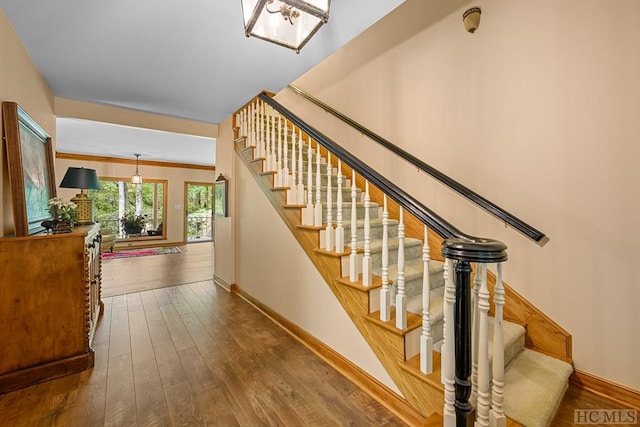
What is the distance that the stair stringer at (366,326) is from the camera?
1396 millimetres

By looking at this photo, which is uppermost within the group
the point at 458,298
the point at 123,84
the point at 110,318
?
the point at 123,84

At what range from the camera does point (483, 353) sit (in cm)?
102

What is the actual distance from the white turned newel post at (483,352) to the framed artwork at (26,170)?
2.82m

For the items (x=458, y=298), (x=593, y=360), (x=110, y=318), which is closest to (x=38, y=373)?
(x=110, y=318)

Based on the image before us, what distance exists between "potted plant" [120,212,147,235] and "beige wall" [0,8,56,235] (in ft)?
18.3

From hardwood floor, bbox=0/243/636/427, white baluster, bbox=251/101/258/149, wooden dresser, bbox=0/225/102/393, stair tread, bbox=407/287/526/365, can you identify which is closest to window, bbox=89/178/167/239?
hardwood floor, bbox=0/243/636/427

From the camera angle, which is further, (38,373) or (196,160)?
(196,160)

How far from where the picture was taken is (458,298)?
0.98 meters

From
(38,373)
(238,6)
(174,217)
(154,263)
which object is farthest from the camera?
(174,217)

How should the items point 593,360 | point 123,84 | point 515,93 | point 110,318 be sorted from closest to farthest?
point 593,360, point 515,93, point 110,318, point 123,84

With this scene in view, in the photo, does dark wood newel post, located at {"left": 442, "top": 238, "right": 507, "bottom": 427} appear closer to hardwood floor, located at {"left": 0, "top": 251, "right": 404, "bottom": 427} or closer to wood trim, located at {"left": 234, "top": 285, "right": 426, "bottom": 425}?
wood trim, located at {"left": 234, "top": 285, "right": 426, "bottom": 425}

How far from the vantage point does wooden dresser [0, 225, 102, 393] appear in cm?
169

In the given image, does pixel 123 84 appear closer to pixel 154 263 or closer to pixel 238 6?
pixel 238 6

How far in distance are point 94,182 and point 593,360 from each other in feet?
14.7
